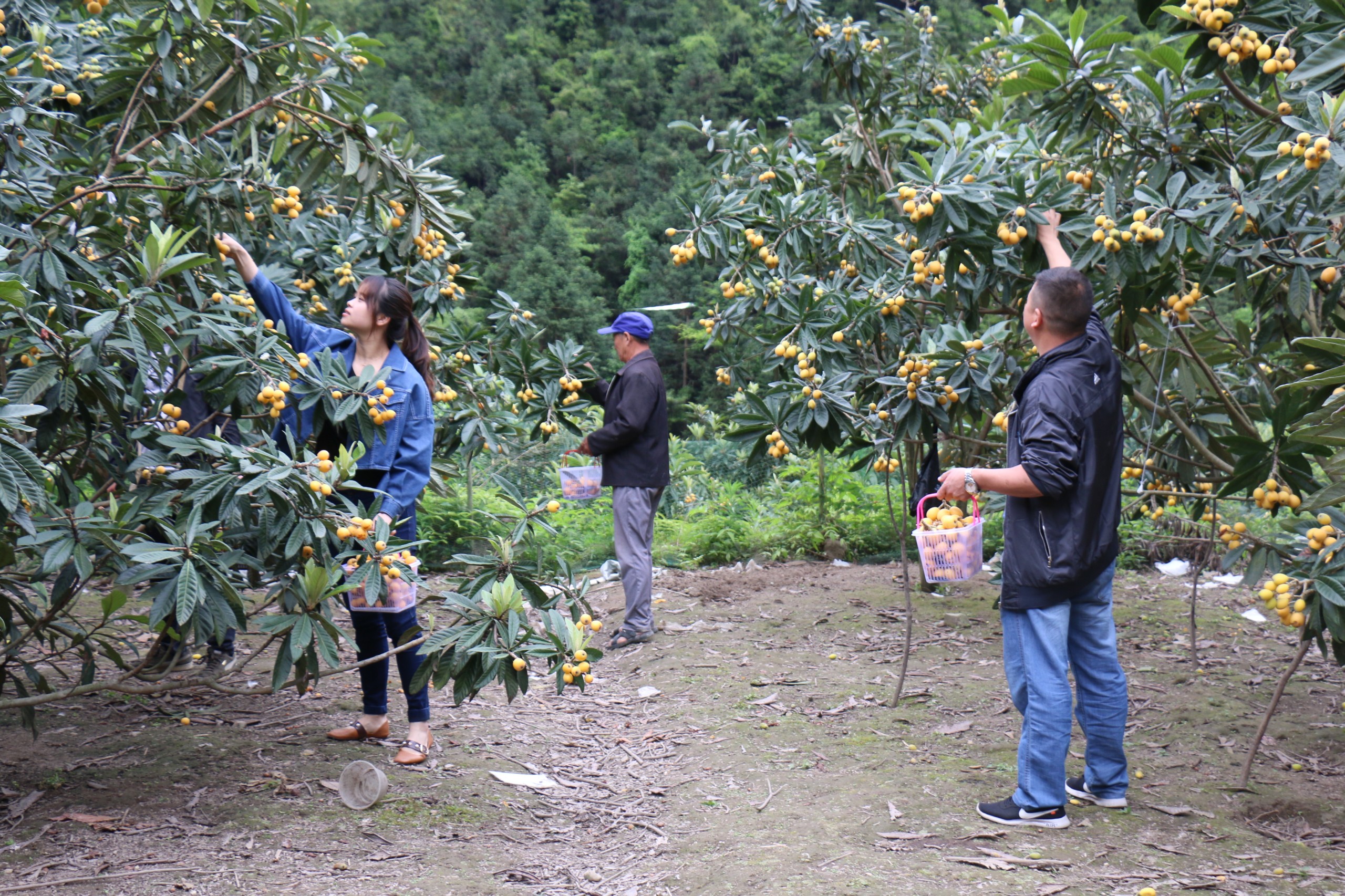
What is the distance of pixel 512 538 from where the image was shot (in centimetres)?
312

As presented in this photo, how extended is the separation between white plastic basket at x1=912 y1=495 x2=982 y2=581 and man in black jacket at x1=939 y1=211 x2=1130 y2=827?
0.51ft

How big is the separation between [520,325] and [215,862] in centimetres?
320

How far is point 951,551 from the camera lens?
308 centimetres

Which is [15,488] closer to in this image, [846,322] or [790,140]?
[846,322]

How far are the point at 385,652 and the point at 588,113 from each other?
76.7 ft

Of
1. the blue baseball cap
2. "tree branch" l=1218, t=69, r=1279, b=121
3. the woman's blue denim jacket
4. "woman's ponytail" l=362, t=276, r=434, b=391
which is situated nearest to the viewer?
"tree branch" l=1218, t=69, r=1279, b=121

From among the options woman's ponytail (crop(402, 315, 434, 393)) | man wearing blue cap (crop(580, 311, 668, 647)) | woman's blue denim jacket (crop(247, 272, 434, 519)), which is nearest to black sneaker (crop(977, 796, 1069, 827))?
woman's blue denim jacket (crop(247, 272, 434, 519))

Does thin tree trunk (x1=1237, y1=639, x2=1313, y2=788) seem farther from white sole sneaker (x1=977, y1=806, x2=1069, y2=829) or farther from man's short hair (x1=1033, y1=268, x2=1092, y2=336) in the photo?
man's short hair (x1=1033, y1=268, x2=1092, y2=336)

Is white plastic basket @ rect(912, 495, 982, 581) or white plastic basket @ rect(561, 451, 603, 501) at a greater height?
white plastic basket @ rect(912, 495, 982, 581)

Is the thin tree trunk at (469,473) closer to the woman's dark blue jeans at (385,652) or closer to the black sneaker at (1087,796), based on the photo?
the woman's dark blue jeans at (385,652)

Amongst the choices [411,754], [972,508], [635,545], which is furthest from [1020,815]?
[635,545]

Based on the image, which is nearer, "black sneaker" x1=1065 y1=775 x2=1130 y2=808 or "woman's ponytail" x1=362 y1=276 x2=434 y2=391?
"black sneaker" x1=1065 y1=775 x2=1130 y2=808

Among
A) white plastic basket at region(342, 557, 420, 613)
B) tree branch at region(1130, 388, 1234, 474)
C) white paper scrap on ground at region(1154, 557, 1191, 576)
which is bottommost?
white paper scrap on ground at region(1154, 557, 1191, 576)

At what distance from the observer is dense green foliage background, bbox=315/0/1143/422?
66.6ft
